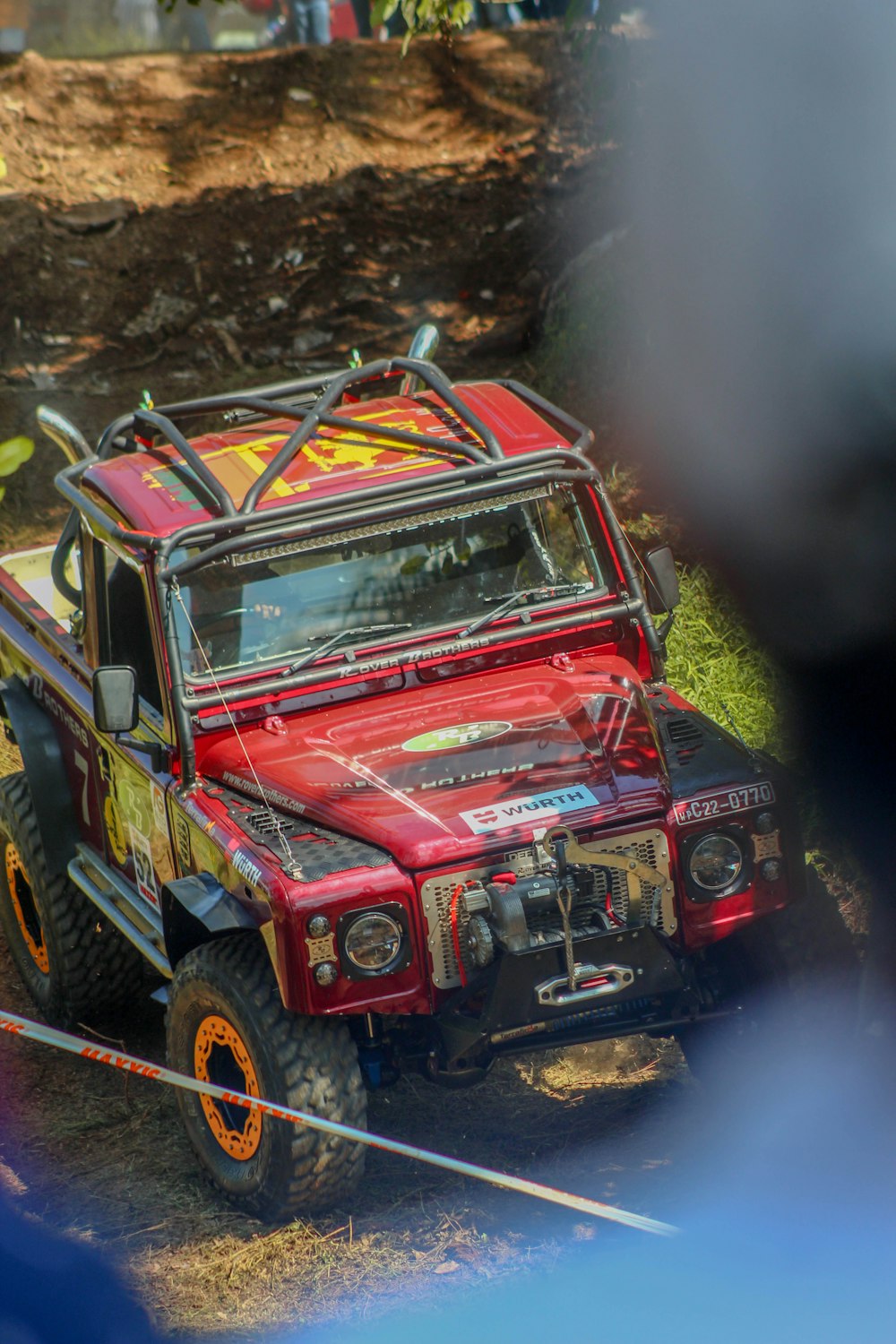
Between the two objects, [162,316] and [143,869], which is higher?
[162,316]

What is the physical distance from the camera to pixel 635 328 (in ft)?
30.0

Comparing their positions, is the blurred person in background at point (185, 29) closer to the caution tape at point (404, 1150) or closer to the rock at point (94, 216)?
the rock at point (94, 216)

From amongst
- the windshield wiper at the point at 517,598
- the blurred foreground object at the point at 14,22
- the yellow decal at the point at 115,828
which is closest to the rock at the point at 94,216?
the blurred foreground object at the point at 14,22

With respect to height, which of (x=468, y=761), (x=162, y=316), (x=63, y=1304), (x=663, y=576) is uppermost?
(x=162, y=316)

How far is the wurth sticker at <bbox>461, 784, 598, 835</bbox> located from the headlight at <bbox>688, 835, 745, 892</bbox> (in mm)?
348

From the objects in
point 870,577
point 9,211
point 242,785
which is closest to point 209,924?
point 242,785

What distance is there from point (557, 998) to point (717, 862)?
67 centimetres

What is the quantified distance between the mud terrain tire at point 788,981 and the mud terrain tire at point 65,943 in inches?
91.1

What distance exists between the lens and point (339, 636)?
194 inches

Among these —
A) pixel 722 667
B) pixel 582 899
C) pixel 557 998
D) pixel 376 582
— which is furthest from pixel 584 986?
pixel 722 667

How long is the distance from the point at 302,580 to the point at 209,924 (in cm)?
127

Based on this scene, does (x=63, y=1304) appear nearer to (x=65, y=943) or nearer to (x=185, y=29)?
(x=65, y=943)

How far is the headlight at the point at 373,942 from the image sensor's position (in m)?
4.06

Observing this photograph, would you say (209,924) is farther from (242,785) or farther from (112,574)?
(112,574)
